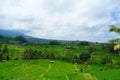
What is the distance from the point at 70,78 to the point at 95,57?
5877 cm

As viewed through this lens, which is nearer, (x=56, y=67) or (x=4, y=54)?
(x=56, y=67)

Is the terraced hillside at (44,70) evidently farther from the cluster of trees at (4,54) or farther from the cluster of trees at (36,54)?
the cluster of trees at (4,54)

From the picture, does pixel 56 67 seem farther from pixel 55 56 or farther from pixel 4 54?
pixel 4 54

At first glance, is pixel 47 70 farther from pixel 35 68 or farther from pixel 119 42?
pixel 119 42

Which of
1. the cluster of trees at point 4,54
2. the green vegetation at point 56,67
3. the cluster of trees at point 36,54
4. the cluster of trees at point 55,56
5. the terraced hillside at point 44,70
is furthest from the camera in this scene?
the cluster of trees at point 55,56

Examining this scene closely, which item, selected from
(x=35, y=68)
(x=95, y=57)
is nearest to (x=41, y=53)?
(x=95, y=57)

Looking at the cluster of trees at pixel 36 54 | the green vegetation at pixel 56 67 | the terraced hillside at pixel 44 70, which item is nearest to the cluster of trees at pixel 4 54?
the green vegetation at pixel 56 67

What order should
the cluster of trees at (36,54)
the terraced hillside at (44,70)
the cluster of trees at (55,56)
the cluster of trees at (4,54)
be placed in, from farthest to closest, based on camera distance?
1. the cluster of trees at (55,56)
2. the cluster of trees at (36,54)
3. the cluster of trees at (4,54)
4. the terraced hillside at (44,70)

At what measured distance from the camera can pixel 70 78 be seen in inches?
3076

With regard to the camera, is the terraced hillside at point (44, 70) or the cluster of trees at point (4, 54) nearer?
the terraced hillside at point (44, 70)

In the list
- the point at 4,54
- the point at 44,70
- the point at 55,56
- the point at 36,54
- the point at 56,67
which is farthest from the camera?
the point at 55,56

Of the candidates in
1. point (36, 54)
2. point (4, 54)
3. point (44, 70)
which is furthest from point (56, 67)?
point (4, 54)

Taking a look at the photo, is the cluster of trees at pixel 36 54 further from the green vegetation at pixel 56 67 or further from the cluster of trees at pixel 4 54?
the cluster of trees at pixel 4 54

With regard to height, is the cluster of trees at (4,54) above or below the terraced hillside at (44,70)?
above
